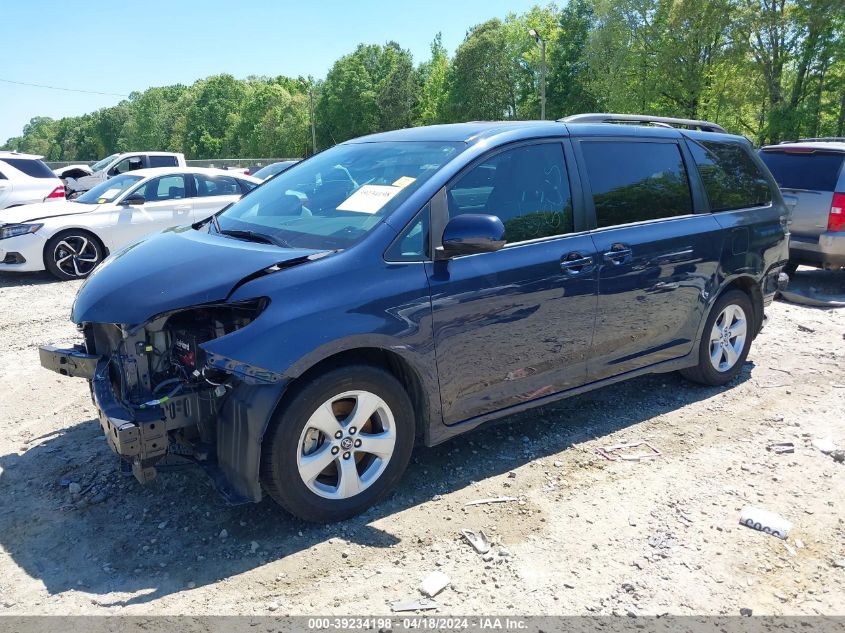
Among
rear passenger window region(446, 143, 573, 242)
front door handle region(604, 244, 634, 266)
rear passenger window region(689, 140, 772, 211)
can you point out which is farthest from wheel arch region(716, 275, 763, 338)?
rear passenger window region(446, 143, 573, 242)

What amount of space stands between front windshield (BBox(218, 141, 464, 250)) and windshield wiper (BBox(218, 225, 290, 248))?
0.01 metres

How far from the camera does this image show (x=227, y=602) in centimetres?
273

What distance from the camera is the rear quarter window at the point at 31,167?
12.9 meters

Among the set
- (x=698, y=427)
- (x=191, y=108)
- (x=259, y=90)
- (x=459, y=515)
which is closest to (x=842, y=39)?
(x=698, y=427)

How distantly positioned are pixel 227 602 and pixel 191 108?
116372 millimetres

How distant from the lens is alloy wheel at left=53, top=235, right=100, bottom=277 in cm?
957

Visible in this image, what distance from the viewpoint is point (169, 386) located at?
10.2ft

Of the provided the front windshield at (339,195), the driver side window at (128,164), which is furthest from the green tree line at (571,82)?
the front windshield at (339,195)

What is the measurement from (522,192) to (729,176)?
7.29 ft

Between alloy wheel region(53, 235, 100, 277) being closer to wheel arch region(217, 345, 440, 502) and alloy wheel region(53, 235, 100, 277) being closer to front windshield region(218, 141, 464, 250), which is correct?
front windshield region(218, 141, 464, 250)

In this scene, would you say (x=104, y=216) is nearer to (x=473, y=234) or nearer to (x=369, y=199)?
(x=369, y=199)

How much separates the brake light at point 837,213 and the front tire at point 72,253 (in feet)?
32.6

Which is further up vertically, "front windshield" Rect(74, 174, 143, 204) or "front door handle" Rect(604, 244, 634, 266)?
"front windshield" Rect(74, 174, 143, 204)

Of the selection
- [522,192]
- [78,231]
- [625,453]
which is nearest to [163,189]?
[78,231]
